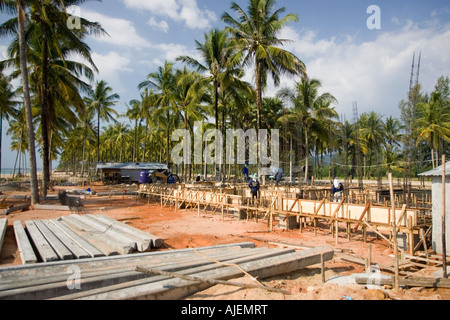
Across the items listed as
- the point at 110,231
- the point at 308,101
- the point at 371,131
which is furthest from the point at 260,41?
the point at 371,131

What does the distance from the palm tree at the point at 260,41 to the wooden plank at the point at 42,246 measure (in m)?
14.6

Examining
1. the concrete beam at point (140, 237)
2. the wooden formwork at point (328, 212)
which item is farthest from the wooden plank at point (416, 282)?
the concrete beam at point (140, 237)

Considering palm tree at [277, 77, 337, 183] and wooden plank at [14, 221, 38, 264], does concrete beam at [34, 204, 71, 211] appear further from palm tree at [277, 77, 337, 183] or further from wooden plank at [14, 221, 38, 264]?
palm tree at [277, 77, 337, 183]

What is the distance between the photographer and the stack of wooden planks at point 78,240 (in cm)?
777

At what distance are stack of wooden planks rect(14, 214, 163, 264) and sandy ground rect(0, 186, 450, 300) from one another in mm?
613

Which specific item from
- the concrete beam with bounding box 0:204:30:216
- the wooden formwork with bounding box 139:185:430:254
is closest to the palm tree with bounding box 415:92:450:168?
the wooden formwork with bounding box 139:185:430:254

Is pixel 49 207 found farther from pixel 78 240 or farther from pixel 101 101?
pixel 101 101

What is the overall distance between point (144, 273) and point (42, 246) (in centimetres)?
441

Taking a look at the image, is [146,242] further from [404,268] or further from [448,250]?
[448,250]

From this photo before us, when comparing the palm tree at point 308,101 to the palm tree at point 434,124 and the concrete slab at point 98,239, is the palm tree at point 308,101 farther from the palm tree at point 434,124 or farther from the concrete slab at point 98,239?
the concrete slab at point 98,239

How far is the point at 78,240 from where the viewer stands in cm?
920

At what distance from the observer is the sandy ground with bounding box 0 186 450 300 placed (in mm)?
5336

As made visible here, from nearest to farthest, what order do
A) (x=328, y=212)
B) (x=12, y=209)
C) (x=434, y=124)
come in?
(x=328, y=212) < (x=12, y=209) < (x=434, y=124)
